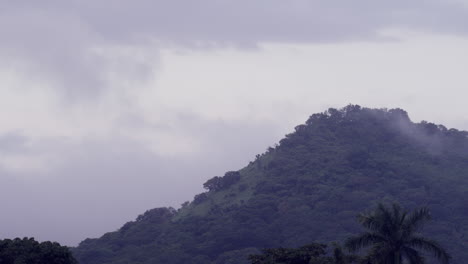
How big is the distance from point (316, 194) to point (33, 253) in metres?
87.8

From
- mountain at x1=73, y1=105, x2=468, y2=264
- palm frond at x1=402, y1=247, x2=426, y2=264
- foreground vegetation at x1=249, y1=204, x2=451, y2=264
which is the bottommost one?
palm frond at x1=402, y1=247, x2=426, y2=264

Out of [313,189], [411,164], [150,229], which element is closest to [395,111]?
[411,164]

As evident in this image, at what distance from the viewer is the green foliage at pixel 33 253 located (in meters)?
54.9

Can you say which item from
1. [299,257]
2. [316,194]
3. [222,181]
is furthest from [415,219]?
[222,181]

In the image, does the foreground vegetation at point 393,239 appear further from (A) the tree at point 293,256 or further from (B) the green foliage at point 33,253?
(B) the green foliage at point 33,253

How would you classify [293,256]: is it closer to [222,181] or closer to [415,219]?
[415,219]

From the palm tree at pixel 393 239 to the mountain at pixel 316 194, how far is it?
64.3 m

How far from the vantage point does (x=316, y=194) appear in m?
140

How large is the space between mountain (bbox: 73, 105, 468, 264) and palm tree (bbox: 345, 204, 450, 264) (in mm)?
64250

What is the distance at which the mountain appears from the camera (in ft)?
407

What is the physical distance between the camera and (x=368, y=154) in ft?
498

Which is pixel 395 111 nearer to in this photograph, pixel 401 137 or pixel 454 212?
pixel 401 137

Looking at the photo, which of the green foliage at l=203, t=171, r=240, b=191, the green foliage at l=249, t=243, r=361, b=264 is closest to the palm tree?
the green foliage at l=249, t=243, r=361, b=264

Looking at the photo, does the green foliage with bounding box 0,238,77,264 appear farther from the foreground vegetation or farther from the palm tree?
the palm tree
